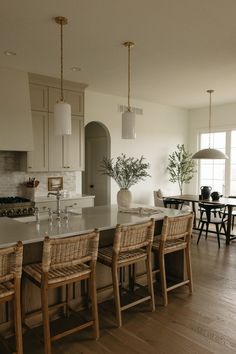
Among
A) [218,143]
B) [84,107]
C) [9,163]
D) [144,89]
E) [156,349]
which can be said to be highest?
[144,89]

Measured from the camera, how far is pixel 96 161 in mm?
7207

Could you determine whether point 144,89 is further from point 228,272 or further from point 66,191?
point 228,272

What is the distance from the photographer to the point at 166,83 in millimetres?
5551

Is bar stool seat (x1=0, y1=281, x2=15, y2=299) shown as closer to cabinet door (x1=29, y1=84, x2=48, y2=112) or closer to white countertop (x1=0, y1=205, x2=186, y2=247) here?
white countertop (x1=0, y1=205, x2=186, y2=247)

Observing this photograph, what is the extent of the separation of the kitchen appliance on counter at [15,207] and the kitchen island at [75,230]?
1.41 m

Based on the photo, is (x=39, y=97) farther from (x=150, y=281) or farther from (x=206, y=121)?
(x=206, y=121)

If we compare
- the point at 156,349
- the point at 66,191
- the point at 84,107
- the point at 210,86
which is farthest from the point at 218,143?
the point at 156,349

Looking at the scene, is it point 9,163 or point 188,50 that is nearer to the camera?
point 188,50

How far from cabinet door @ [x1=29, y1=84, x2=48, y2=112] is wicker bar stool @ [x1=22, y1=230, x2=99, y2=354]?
10.3 feet

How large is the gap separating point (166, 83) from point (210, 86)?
87 centimetres

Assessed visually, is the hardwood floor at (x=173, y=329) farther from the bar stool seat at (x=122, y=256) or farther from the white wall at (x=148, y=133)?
the white wall at (x=148, y=133)

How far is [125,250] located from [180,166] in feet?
17.7

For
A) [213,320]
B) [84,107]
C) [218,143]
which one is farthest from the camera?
[218,143]

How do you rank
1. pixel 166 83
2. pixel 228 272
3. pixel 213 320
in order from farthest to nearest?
pixel 166 83
pixel 228 272
pixel 213 320
